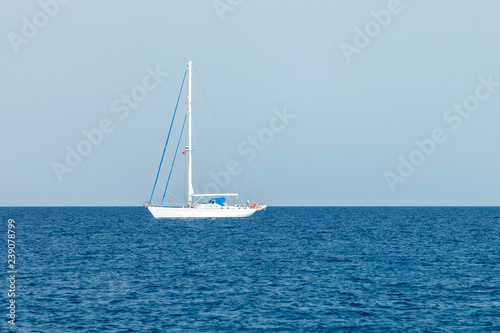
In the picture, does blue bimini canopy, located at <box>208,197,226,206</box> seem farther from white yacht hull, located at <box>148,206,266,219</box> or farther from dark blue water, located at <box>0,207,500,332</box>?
dark blue water, located at <box>0,207,500,332</box>

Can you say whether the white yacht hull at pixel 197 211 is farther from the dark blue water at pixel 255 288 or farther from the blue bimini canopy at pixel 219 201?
the dark blue water at pixel 255 288

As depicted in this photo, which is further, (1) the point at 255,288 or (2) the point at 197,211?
(2) the point at 197,211

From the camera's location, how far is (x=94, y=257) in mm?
50531

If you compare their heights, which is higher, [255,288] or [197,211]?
[197,211]

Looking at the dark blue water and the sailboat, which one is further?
the sailboat

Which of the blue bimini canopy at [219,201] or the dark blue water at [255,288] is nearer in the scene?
the dark blue water at [255,288]

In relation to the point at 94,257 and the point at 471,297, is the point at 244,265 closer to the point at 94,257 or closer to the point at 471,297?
the point at 94,257

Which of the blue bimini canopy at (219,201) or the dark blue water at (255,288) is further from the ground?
the blue bimini canopy at (219,201)

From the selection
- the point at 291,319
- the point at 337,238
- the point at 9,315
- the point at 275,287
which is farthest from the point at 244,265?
the point at 337,238

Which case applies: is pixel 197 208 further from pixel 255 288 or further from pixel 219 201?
pixel 255 288

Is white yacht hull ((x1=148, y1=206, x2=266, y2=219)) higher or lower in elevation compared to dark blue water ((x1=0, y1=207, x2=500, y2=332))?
higher

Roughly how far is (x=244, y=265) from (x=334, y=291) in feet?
39.1

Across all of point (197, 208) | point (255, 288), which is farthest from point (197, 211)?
point (255, 288)

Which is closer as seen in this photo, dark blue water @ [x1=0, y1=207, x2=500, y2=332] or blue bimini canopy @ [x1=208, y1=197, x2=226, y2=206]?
dark blue water @ [x1=0, y1=207, x2=500, y2=332]
